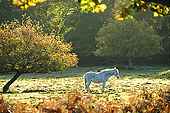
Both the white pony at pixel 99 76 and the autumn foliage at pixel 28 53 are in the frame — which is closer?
the autumn foliage at pixel 28 53

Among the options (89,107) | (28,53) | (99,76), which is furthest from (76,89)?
(89,107)

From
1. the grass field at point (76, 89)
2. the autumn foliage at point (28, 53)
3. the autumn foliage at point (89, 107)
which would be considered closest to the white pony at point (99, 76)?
the grass field at point (76, 89)

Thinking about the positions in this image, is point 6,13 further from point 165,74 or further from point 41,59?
point 41,59

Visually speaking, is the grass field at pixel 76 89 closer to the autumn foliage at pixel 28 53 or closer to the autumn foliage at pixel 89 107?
the autumn foliage at pixel 28 53

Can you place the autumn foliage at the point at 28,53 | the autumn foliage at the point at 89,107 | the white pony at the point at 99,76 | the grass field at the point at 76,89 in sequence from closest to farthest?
the autumn foliage at the point at 89,107, the grass field at the point at 76,89, the autumn foliage at the point at 28,53, the white pony at the point at 99,76

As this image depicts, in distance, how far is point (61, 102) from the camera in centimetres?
1695

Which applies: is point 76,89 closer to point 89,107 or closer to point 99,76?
point 99,76

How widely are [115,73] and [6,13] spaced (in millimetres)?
44728

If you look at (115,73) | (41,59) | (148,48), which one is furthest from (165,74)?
(148,48)

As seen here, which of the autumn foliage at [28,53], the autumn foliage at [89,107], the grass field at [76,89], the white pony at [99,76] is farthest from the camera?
the white pony at [99,76]

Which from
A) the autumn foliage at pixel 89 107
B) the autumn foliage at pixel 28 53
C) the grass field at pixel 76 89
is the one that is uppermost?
the autumn foliage at pixel 28 53

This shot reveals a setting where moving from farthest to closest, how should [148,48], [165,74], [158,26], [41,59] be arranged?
[158,26] < [148,48] < [165,74] < [41,59]

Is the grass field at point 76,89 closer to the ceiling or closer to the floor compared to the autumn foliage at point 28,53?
closer to the floor

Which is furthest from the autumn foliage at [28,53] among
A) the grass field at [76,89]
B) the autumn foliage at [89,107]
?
the autumn foliage at [89,107]
